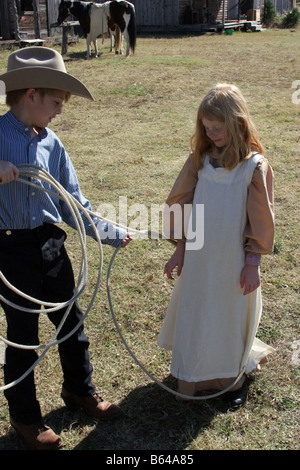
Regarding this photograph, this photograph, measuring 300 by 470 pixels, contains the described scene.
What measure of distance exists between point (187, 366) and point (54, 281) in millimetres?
817

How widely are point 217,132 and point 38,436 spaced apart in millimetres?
1628

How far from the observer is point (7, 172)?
1902 millimetres

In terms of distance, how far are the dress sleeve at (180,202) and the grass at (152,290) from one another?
0.90 metres

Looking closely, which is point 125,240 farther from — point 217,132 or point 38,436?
point 38,436

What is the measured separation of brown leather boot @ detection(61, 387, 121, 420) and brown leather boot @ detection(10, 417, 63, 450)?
248mm

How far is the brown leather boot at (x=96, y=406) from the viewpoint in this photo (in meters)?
2.49

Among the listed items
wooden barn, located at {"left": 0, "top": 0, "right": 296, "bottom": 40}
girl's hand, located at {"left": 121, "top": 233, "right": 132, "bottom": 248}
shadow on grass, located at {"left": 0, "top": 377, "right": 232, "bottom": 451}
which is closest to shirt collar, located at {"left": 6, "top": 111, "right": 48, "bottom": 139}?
girl's hand, located at {"left": 121, "top": 233, "right": 132, "bottom": 248}

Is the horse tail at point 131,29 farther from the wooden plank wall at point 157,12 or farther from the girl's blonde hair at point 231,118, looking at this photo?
the girl's blonde hair at point 231,118

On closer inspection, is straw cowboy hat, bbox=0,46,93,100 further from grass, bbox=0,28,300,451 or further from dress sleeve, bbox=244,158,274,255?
grass, bbox=0,28,300,451

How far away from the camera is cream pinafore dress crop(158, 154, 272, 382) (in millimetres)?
2250

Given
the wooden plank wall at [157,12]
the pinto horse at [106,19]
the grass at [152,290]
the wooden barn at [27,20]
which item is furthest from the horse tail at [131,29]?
the wooden plank wall at [157,12]

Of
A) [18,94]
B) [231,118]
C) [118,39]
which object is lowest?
[231,118]

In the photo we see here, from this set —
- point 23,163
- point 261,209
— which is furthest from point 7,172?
point 261,209
